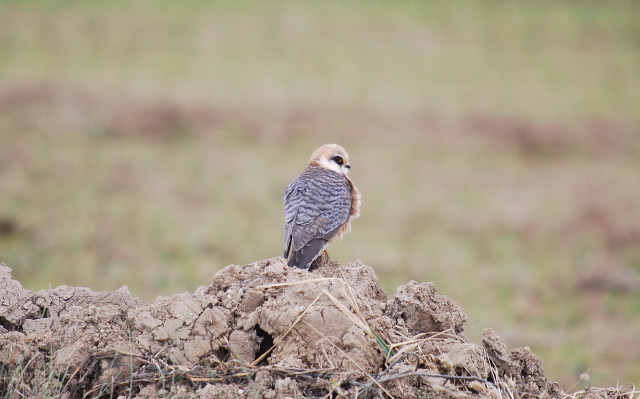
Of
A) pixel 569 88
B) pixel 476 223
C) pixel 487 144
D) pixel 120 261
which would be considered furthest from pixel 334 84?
pixel 120 261

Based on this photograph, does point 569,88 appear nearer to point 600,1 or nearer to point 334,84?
point 334,84

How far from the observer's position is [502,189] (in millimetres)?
17219

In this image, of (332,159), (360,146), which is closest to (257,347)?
(332,159)

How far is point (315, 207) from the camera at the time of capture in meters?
6.44

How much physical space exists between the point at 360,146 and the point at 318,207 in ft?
43.9

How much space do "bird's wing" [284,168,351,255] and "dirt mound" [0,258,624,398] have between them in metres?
1.58

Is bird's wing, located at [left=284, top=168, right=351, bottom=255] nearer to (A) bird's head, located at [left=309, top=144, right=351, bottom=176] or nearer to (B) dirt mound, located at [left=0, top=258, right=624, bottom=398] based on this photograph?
(A) bird's head, located at [left=309, top=144, right=351, bottom=176]

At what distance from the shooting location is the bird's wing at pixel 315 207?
6191 mm

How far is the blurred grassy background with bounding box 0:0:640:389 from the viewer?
11867 mm

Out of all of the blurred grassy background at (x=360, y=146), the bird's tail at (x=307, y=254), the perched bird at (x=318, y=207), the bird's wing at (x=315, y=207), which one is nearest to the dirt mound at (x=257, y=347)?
the blurred grassy background at (x=360, y=146)

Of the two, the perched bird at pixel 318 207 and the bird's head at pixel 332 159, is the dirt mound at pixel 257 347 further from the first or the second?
the bird's head at pixel 332 159

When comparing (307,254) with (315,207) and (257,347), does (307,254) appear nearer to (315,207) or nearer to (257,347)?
(315,207)

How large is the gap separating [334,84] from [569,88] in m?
8.31

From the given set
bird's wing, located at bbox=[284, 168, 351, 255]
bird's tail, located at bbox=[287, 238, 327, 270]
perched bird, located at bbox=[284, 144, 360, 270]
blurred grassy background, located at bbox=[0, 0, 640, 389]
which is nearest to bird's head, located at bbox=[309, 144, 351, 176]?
perched bird, located at bbox=[284, 144, 360, 270]
